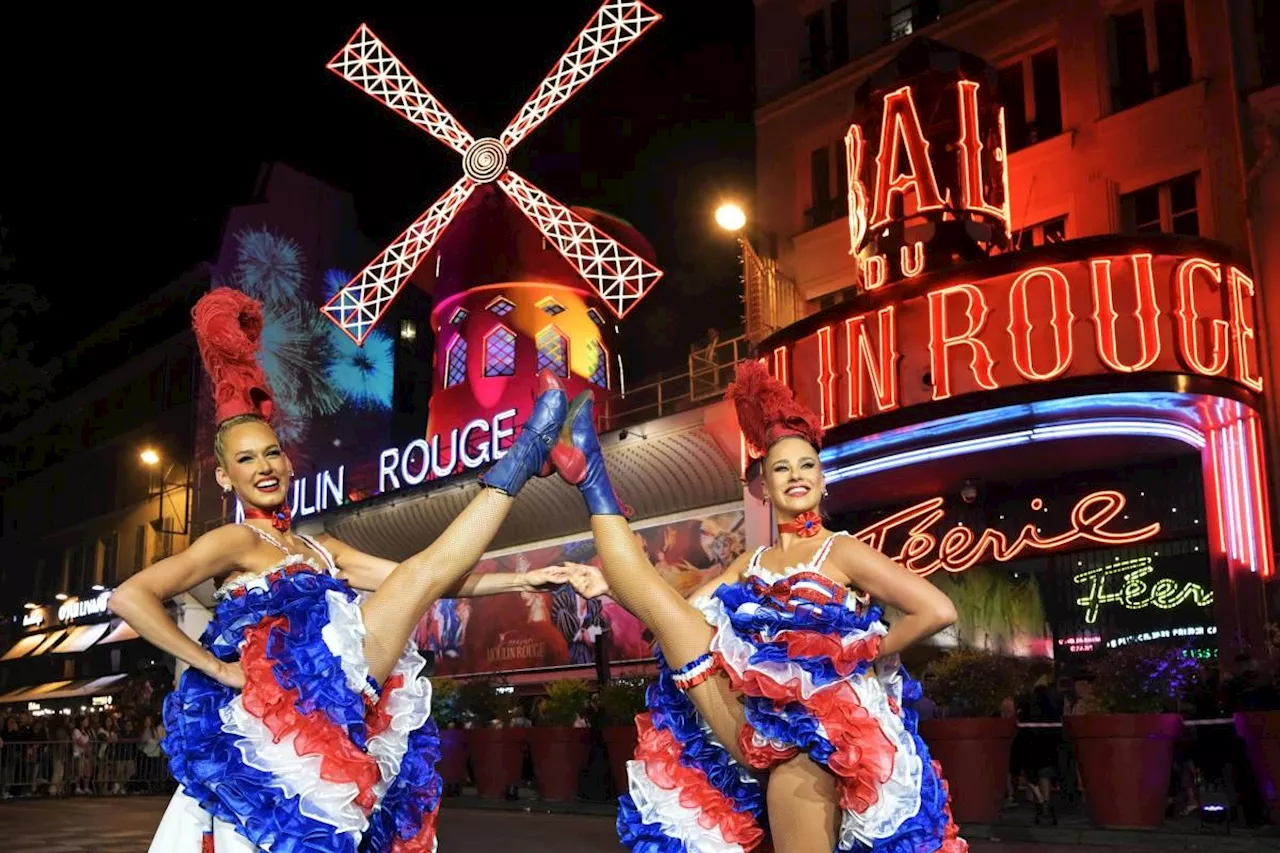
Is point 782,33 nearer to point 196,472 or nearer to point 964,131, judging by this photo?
point 964,131

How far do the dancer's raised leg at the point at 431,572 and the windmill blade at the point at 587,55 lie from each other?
21142mm

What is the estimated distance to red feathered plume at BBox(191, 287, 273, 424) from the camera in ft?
14.9

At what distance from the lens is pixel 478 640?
23.7 m

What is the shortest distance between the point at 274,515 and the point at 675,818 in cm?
176

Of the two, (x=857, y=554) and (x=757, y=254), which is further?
(x=757, y=254)

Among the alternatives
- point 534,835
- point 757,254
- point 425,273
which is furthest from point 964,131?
point 425,273

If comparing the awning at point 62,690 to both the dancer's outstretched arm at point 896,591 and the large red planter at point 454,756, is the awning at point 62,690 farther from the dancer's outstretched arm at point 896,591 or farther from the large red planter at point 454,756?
the dancer's outstretched arm at point 896,591

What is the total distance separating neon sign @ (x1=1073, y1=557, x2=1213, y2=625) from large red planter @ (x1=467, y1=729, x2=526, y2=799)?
23.3 ft

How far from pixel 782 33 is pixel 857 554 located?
1666 centimetres

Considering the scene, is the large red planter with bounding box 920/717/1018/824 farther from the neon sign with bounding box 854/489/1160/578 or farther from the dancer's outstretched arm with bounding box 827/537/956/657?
the dancer's outstretched arm with bounding box 827/537/956/657

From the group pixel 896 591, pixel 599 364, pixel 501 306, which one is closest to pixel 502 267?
pixel 501 306

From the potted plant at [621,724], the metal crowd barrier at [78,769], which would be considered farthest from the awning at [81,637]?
the potted plant at [621,724]

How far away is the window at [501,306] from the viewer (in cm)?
2691

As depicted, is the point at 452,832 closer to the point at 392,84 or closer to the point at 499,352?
the point at 499,352
